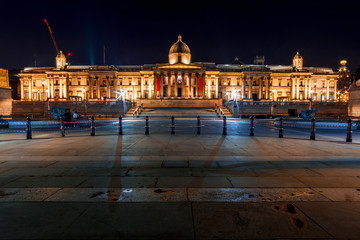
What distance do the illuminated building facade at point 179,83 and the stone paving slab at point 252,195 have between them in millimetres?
72812

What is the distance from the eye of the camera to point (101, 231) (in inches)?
137

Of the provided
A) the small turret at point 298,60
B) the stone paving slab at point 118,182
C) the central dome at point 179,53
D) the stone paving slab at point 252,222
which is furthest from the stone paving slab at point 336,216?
the small turret at point 298,60

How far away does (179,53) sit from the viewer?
79.0m

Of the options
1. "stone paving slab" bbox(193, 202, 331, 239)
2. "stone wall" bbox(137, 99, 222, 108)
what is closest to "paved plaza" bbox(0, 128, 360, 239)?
"stone paving slab" bbox(193, 202, 331, 239)

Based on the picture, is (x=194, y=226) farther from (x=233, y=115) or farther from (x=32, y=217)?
(x=233, y=115)

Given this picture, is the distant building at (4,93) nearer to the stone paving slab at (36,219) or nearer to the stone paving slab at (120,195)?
the stone paving slab at (120,195)

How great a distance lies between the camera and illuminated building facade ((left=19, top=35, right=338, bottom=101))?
261 ft

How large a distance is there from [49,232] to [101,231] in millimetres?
787

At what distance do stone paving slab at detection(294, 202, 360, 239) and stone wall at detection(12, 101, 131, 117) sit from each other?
3886 centimetres

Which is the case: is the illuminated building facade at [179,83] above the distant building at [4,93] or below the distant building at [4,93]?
above

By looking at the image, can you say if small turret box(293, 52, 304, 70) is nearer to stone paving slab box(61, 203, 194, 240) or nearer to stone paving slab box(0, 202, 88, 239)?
stone paving slab box(61, 203, 194, 240)

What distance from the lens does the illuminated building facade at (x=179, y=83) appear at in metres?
79.7

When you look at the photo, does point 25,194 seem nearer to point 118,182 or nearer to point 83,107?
point 118,182

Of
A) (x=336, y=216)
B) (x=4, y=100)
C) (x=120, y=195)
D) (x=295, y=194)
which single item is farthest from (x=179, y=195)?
(x=4, y=100)
